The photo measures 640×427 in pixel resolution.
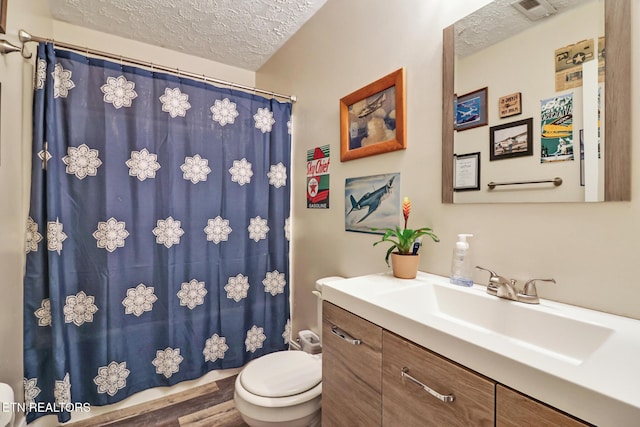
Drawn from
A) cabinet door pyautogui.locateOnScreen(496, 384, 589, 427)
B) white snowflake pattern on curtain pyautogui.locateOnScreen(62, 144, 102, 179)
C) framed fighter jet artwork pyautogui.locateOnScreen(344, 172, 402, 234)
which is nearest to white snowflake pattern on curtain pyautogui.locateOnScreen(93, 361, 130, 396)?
white snowflake pattern on curtain pyautogui.locateOnScreen(62, 144, 102, 179)

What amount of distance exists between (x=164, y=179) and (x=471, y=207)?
65.4 inches

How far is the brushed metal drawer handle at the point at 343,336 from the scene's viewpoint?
860 millimetres

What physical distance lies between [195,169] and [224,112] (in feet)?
1.43

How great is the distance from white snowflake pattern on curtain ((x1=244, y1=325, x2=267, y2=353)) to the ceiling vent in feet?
7.01

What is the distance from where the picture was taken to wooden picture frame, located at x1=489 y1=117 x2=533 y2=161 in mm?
880

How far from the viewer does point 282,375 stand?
124cm

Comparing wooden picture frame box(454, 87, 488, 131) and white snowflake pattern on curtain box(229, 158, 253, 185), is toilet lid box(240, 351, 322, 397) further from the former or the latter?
wooden picture frame box(454, 87, 488, 131)

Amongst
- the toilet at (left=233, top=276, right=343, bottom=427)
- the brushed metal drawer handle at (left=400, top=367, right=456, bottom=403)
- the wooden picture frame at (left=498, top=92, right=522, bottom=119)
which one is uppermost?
the wooden picture frame at (left=498, top=92, right=522, bottom=119)

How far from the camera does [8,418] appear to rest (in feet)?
2.50

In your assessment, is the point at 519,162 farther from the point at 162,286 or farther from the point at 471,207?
the point at 162,286

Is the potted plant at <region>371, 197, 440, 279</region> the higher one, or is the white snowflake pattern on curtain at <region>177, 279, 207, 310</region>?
the potted plant at <region>371, 197, 440, 279</region>

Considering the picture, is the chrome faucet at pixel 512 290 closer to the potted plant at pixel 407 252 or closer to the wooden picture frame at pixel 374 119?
the potted plant at pixel 407 252

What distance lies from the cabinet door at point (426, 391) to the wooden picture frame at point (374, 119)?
878 millimetres

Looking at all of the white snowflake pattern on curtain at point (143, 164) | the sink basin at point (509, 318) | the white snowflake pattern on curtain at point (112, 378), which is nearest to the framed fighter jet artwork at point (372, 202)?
the sink basin at point (509, 318)
